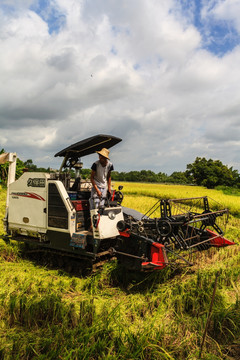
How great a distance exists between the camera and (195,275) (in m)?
4.71

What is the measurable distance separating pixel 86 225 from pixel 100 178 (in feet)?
3.36

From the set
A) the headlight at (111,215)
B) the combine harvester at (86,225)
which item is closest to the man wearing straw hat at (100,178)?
the combine harvester at (86,225)

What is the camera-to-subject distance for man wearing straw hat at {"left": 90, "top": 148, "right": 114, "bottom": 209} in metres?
5.26

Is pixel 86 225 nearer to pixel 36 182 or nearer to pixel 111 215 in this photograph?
pixel 111 215

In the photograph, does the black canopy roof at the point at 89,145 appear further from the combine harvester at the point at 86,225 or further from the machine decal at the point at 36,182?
the machine decal at the point at 36,182

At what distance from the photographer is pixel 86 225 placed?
551cm

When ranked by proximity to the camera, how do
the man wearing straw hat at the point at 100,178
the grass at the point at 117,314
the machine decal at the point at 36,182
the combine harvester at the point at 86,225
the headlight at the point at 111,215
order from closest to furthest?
the grass at the point at 117,314, the combine harvester at the point at 86,225, the headlight at the point at 111,215, the man wearing straw hat at the point at 100,178, the machine decal at the point at 36,182

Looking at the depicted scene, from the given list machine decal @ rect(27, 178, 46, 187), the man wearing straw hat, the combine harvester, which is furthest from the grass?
machine decal @ rect(27, 178, 46, 187)

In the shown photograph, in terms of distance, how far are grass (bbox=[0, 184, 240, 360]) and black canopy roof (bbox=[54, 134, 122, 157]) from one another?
8.01ft

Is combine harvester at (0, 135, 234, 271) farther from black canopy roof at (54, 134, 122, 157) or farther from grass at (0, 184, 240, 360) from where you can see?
grass at (0, 184, 240, 360)

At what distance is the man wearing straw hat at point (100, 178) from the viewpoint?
207 inches

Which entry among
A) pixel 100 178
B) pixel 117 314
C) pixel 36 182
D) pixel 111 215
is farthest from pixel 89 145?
pixel 117 314

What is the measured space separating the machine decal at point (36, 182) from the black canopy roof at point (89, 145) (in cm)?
75

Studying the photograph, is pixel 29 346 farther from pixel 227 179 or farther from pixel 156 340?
pixel 227 179
